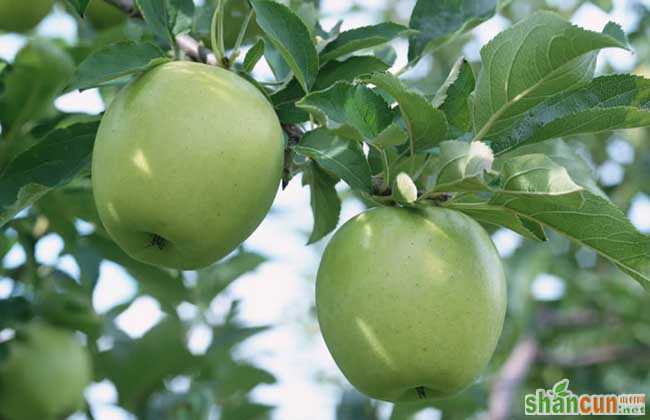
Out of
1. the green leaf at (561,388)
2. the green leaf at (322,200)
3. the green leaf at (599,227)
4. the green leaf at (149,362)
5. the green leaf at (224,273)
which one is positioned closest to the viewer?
the green leaf at (599,227)

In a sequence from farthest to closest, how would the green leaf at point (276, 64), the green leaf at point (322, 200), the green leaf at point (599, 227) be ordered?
the green leaf at point (276, 64)
the green leaf at point (322, 200)
the green leaf at point (599, 227)

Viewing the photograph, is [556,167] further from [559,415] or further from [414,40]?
[559,415]

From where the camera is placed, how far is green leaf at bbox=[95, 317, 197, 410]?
2531 millimetres

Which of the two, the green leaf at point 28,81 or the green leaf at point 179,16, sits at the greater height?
the green leaf at point 179,16

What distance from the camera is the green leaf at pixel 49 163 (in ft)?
4.80

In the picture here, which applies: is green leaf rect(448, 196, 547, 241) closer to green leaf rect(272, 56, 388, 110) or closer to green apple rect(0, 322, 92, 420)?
green leaf rect(272, 56, 388, 110)

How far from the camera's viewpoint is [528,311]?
3250mm

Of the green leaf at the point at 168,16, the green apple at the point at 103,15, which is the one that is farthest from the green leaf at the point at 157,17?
the green apple at the point at 103,15

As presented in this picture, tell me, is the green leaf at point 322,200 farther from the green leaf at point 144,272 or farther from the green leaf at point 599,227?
the green leaf at point 144,272

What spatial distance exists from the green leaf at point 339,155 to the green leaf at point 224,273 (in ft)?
4.90

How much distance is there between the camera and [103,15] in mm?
2279

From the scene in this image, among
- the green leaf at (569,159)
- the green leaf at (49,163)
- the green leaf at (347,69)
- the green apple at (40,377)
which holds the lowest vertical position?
the green apple at (40,377)

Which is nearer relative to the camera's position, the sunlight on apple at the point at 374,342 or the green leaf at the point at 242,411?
the sunlight on apple at the point at 374,342

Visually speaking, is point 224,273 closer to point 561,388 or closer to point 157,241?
point 561,388
